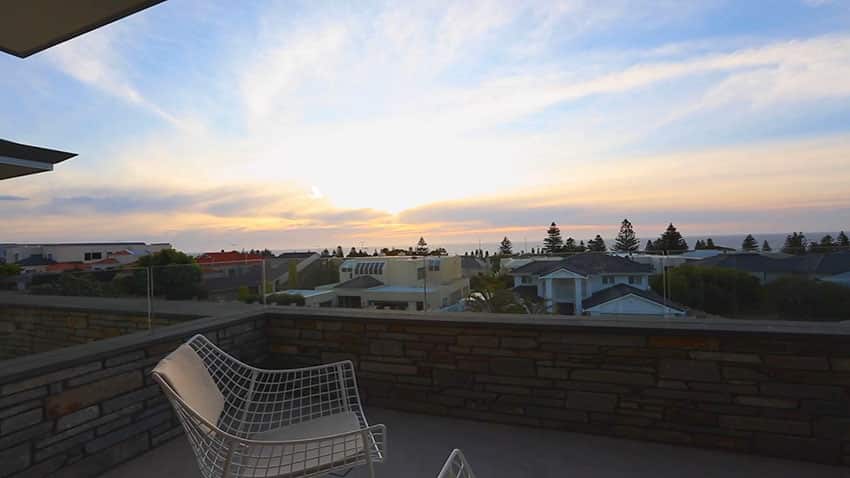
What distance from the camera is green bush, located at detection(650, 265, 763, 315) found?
8.64 ft

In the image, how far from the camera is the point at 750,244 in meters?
2.86

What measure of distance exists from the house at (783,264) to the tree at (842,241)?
0.15 feet

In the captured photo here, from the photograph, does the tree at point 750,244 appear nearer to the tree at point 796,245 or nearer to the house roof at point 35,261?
the tree at point 796,245

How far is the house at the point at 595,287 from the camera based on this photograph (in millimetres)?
2812

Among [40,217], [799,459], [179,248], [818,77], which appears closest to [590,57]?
[818,77]

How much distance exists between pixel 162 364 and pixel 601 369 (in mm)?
2430

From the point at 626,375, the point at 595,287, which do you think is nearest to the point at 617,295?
the point at 595,287

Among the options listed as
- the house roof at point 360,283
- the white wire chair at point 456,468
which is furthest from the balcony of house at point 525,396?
the white wire chair at point 456,468

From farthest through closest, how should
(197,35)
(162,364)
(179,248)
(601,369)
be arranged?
(197,35), (179,248), (601,369), (162,364)

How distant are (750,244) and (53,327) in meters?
4.69

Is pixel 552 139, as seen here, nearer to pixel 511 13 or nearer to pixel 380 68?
pixel 511 13

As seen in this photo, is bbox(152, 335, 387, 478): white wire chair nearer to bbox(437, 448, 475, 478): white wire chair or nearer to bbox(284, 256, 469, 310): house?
bbox(437, 448, 475, 478): white wire chair

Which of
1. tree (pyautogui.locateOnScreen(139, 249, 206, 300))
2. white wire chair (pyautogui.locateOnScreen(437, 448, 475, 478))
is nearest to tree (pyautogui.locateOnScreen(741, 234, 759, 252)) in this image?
white wire chair (pyautogui.locateOnScreen(437, 448, 475, 478))

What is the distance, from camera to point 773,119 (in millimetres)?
4387
